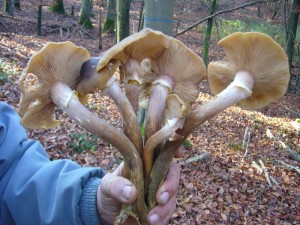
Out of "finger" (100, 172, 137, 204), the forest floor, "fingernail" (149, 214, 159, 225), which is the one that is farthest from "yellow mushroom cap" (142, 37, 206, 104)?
the forest floor

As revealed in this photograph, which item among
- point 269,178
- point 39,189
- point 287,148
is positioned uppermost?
point 39,189

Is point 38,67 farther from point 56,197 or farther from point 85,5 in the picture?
point 85,5

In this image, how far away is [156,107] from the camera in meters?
1.89

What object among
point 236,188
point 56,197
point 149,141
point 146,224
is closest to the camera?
point 149,141

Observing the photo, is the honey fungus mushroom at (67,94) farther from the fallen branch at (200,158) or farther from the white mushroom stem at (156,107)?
the fallen branch at (200,158)

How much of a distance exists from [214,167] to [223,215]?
1276mm

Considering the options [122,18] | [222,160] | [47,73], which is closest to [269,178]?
[222,160]

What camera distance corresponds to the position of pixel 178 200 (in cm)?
510

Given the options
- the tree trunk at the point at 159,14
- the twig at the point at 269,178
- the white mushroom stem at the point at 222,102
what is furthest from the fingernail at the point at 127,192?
the twig at the point at 269,178

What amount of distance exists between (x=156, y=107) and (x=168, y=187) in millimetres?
490

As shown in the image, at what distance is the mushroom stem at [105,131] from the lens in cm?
182

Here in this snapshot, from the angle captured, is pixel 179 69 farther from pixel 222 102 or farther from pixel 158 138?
pixel 158 138

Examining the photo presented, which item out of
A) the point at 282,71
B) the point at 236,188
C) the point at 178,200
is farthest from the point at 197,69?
the point at 236,188

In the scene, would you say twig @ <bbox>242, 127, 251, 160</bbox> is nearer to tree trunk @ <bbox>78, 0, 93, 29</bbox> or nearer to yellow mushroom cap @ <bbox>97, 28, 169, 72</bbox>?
yellow mushroom cap @ <bbox>97, 28, 169, 72</bbox>
